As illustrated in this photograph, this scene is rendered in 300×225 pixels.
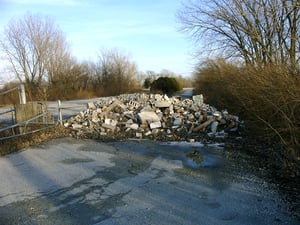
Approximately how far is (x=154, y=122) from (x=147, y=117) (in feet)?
1.29

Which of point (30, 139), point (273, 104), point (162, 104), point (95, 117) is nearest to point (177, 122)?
point (162, 104)

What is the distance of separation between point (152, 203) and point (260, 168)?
283cm

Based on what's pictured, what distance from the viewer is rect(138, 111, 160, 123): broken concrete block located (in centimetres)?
937

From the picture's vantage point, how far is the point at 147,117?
31.1ft

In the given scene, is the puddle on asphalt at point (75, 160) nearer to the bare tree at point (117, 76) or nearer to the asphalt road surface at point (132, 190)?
the asphalt road surface at point (132, 190)

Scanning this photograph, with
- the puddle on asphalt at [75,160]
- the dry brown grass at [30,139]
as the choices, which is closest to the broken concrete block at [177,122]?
the dry brown grass at [30,139]

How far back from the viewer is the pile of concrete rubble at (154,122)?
337 inches

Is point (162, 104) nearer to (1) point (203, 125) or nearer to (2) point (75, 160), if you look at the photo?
(1) point (203, 125)

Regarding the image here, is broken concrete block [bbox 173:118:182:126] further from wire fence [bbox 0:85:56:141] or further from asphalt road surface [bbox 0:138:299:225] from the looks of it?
wire fence [bbox 0:85:56:141]

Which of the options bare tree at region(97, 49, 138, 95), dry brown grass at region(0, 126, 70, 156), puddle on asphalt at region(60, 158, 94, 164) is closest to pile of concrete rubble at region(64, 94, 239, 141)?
dry brown grass at region(0, 126, 70, 156)

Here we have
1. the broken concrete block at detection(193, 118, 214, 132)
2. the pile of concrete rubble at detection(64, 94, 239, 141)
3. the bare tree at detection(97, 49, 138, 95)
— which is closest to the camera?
the pile of concrete rubble at detection(64, 94, 239, 141)

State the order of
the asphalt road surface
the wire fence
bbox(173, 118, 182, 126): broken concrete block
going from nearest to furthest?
the asphalt road surface < the wire fence < bbox(173, 118, 182, 126): broken concrete block

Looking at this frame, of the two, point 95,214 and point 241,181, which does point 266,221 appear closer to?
point 241,181

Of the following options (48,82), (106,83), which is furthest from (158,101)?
(106,83)
